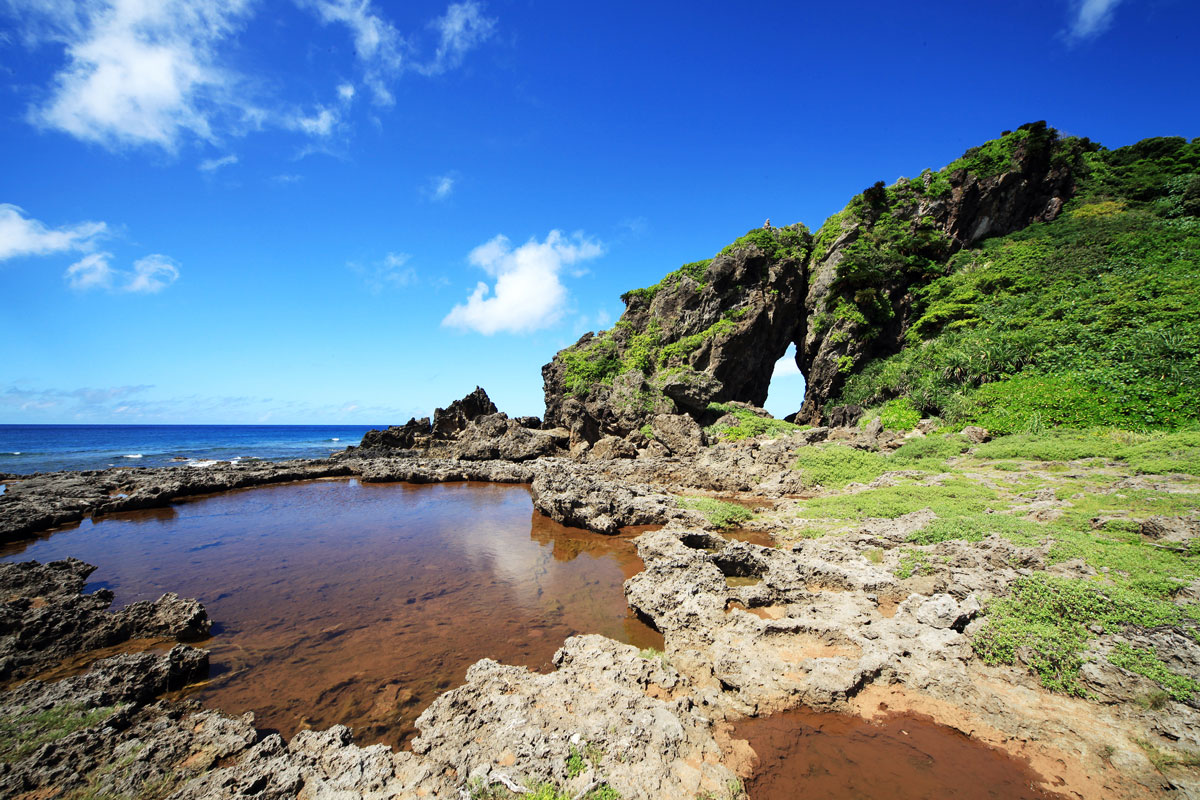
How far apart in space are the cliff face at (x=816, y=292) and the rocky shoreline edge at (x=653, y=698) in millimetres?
23673

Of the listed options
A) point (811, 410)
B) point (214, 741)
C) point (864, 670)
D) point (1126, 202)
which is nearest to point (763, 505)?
point (864, 670)

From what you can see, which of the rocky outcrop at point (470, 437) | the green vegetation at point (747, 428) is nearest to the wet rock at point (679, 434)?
the green vegetation at point (747, 428)

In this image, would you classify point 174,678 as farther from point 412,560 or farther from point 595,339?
point 595,339

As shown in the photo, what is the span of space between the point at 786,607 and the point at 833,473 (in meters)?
10.9

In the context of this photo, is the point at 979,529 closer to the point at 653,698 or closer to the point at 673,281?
the point at 653,698

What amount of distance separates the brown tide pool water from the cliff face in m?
18.0

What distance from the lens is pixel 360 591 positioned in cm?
1031

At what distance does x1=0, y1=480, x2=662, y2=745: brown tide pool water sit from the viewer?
260 inches

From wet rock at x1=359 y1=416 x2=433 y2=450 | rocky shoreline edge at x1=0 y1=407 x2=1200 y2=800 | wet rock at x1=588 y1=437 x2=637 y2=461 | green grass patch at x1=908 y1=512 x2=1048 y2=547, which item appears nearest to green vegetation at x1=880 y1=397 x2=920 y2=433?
rocky shoreline edge at x1=0 y1=407 x2=1200 y2=800

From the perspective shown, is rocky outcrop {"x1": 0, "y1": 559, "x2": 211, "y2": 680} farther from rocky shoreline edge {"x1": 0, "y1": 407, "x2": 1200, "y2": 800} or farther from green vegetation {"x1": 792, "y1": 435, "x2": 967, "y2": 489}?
green vegetation {"x1": 792, "y1": 435, "x2": 967, "y2": 489}

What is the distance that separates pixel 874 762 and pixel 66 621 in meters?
12.9

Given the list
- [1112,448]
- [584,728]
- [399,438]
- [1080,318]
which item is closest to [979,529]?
[1112,448]

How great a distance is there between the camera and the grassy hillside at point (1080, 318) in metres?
16.9

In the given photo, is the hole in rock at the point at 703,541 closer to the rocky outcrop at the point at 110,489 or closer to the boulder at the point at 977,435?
the boulder at the point at 977,435
